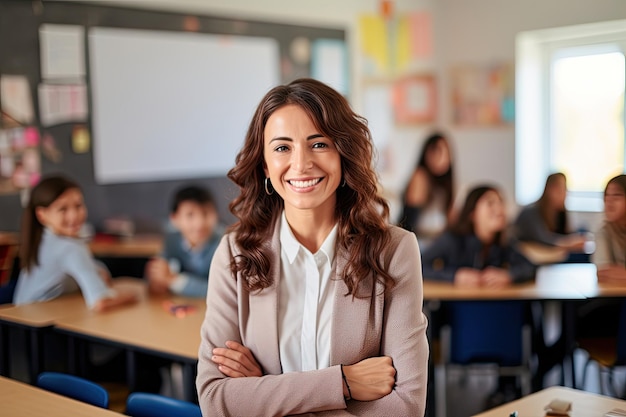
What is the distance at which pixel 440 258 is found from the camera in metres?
4.13

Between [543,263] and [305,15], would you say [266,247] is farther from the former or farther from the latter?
[305,15]

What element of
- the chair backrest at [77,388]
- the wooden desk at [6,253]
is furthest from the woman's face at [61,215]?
the chair backrest at [77,388]

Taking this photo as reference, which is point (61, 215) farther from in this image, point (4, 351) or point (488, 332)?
point (488, 332)

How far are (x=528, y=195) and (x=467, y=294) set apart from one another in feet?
11.3

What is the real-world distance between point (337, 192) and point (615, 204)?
3.40 feet

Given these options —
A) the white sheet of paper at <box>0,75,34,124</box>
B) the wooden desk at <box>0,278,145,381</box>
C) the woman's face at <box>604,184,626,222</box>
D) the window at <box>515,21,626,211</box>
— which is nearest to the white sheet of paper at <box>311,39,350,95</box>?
the window at <box>515,21,626,211</box>

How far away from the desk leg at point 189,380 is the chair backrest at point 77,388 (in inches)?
20.4

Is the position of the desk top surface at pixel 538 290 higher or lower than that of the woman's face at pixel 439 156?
lower

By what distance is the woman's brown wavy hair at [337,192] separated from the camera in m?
2.04

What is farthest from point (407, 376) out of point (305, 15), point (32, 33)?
point (305, 15)

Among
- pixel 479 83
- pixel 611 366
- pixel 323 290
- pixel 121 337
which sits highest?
pixel 479 83

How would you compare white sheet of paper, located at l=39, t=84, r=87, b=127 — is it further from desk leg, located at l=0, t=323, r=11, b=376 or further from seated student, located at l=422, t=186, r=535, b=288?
seated student, located at l=422, t=186, r=535, b=288

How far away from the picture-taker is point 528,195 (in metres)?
6.93

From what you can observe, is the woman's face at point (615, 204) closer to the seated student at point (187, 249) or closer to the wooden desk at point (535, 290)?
the wooden desk at point (535, 290)
